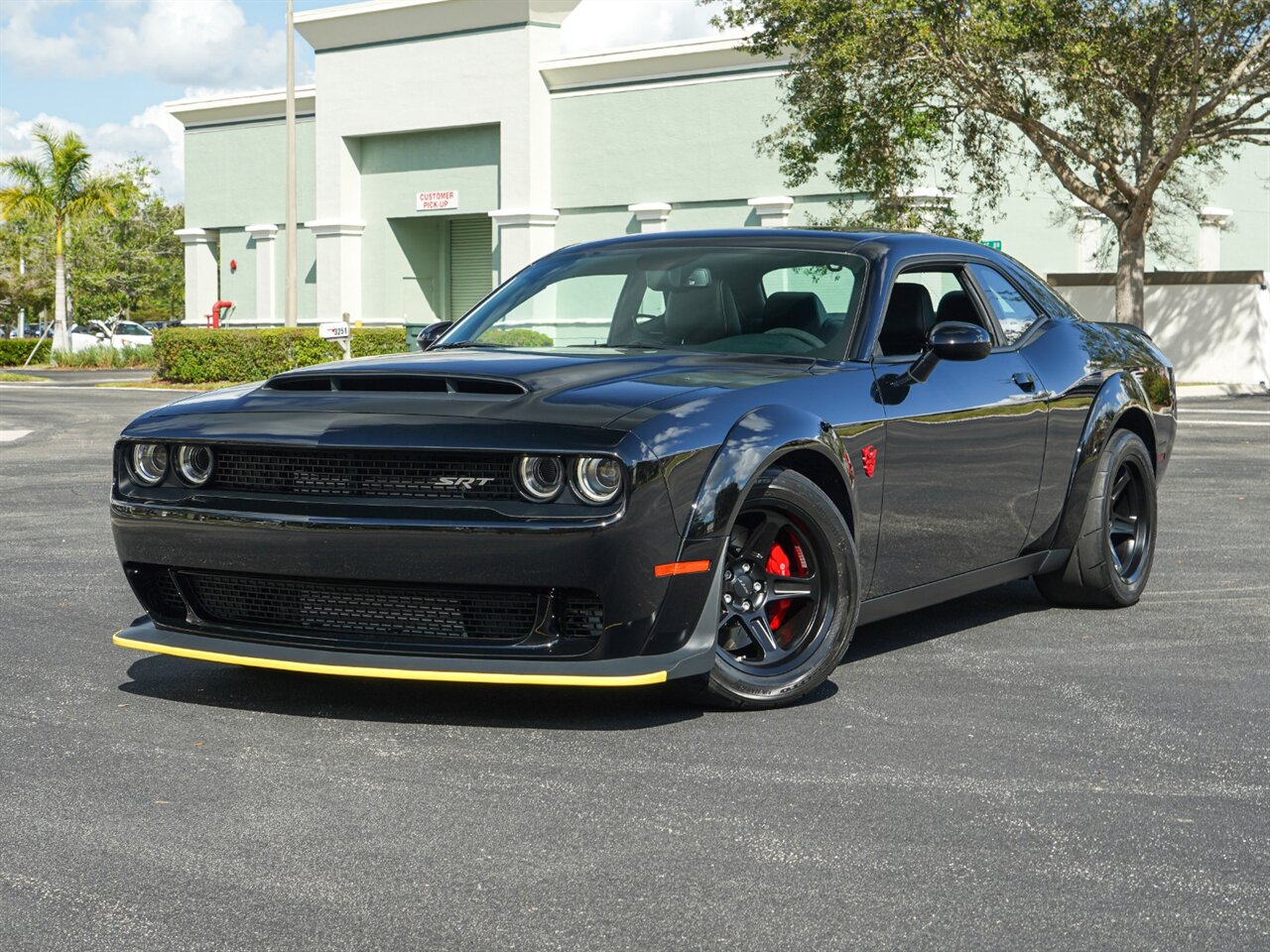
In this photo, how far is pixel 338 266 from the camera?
44.7 metres

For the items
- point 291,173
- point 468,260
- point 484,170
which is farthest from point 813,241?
point 468,260

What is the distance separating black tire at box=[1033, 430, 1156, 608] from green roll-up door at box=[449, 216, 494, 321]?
37.3 m

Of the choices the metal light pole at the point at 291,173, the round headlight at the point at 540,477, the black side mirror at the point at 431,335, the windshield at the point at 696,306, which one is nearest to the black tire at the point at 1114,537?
the windshield at the point at 696,306

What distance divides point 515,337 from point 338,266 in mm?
39326

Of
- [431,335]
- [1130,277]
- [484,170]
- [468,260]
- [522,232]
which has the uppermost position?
[484,170]

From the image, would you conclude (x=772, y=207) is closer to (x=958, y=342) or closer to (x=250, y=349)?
(x=250, y=349)

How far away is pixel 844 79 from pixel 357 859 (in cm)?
2449

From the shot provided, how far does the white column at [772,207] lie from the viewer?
122 feet

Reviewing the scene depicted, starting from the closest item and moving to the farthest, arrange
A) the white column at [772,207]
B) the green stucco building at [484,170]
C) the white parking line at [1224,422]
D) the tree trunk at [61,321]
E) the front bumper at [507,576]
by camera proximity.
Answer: the front bumper at [507,576], the white parking line at [1224,422], the white column at [772,207], the green stucco building at [484,170], the tree trunk at [61,321]

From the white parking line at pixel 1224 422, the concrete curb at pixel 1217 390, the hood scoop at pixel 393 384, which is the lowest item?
the concrete curb at pixel 1217 390

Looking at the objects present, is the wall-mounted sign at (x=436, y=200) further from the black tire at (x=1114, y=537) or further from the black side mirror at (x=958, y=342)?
the black side mirror at (x=958, y=342)

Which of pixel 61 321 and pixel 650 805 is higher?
pixel 61 321

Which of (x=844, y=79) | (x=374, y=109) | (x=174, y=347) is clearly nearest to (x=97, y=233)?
(x=374, y=109)

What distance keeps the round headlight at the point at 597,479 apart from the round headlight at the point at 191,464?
4.06 feet
